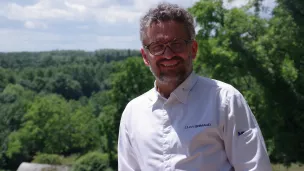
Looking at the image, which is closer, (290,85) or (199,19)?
(290,85)

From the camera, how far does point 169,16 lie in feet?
6.75

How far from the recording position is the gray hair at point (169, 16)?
206 cm

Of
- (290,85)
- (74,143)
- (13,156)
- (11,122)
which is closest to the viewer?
(290,85)

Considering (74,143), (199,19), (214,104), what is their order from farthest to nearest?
(74,143), (199,19), (214,104)

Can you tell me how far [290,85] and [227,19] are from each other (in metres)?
3.80

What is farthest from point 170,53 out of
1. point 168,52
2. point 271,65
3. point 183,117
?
point 271,65

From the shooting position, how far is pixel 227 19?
17.5 metres

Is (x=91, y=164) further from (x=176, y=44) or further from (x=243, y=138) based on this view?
(x=243, y=138)

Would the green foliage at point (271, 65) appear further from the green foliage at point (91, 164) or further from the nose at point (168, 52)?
the nose at point (168, 52)

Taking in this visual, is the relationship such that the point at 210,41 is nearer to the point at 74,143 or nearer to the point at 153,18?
the point at 153,18

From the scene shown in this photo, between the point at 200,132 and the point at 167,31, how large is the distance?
0.49m

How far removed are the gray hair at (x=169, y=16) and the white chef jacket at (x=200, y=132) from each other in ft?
0.79

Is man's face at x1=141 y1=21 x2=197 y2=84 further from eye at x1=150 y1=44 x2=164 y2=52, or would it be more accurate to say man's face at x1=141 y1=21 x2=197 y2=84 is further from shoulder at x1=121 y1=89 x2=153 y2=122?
shoulder at x1=121 y1=89 x2=153 y2=122

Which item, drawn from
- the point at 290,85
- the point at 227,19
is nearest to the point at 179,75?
the point at 290,85
